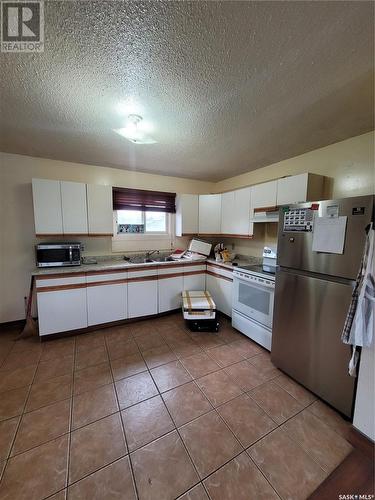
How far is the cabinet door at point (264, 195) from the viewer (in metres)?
2.54

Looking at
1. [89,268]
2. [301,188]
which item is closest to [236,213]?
[301,188]

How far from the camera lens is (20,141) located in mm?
2221

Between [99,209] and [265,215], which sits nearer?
[265,215]

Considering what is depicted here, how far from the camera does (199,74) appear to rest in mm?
1261

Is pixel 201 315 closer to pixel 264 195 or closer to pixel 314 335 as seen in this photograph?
pixel 314 335

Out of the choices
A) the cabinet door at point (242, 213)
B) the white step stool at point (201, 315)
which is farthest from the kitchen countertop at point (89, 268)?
the cabinet door at point (242, 213)

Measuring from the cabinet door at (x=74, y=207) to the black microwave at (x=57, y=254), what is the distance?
211mm

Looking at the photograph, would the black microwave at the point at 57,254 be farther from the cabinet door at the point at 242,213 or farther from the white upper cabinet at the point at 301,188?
the white upper cabinet at the point at 301,188

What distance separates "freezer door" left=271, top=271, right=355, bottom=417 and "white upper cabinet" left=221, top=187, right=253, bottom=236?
4.01 feet

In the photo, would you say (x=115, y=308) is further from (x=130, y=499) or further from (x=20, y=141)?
(x=20, y=141)

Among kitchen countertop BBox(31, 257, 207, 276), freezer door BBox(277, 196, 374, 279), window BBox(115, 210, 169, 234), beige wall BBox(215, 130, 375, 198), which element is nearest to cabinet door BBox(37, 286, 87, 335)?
kitchen countertop BBox(31, 257, 207, 276)

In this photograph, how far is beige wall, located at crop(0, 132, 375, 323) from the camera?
6.67 ft

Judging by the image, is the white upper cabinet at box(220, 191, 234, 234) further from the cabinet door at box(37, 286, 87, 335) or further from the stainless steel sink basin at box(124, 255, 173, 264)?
the cabinet door at box(37, 286, 87, 335)

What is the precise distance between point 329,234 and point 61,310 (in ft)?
9.82
